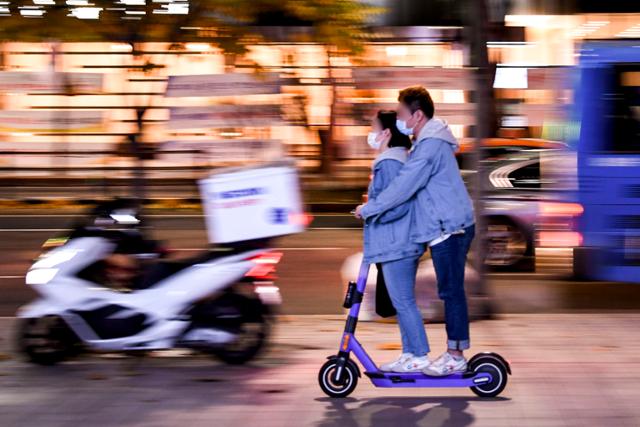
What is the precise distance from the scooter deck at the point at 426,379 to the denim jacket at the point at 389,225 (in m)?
0.66

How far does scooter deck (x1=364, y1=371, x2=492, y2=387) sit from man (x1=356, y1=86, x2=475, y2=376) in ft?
0.15

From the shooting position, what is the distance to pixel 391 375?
22.1ft

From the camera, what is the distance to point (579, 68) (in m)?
11.5

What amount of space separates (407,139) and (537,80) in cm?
742

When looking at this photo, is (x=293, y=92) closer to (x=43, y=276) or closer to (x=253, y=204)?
(x=253, y=204)

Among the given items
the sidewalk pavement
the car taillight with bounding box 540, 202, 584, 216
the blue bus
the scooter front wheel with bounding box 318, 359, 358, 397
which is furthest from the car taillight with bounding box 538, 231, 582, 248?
the scooter front wheel with bounding box 318, 359, 358, 397

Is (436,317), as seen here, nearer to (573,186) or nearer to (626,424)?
(573,186)

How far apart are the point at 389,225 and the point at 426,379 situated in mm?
905

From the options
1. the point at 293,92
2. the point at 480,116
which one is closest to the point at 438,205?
the point at 480,116

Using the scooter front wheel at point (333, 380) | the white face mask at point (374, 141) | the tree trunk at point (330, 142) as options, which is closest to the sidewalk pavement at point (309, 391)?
the scooter front wheel at point (333, 380)

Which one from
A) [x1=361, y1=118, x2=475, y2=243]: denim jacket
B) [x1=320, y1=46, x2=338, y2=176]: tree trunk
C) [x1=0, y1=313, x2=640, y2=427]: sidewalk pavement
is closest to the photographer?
[x1=0, y1=313, x2=640, y2=427]: sidewalk pavement

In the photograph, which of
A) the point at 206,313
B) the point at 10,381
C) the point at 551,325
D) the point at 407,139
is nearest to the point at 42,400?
the point at 10,381

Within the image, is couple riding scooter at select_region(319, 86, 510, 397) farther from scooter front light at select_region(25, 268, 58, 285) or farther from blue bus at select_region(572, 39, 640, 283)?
blue bus at select_region(572, 39, 640, 283)

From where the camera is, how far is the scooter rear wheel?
6723 millimetres
